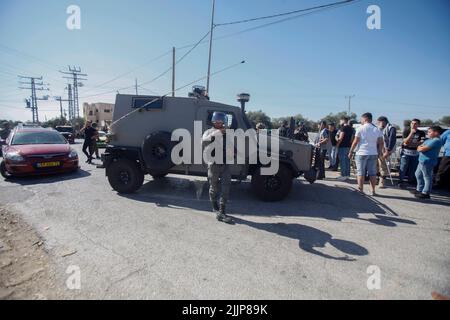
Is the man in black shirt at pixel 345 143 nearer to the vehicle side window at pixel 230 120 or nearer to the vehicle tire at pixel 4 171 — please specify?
the vehicle side window at pixel 230 120

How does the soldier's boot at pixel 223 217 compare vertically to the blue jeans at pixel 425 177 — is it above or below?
below

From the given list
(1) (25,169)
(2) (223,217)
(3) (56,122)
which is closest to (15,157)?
(1) (25,169)

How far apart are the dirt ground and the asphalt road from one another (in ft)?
0.38

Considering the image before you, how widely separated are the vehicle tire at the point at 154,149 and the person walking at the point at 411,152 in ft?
20.6

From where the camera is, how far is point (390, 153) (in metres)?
6.59

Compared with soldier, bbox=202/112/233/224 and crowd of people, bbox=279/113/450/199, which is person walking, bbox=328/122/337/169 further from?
soldier, bbox=202/112/233/224

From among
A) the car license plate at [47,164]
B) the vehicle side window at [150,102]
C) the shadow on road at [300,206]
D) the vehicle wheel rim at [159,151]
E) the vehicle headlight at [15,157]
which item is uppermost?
the vehicle side window at [150,102]

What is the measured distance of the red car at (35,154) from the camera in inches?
249

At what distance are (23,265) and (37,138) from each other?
6.44 meters

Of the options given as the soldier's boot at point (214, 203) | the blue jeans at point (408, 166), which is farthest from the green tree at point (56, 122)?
the blue jeans at point (408, 166)
